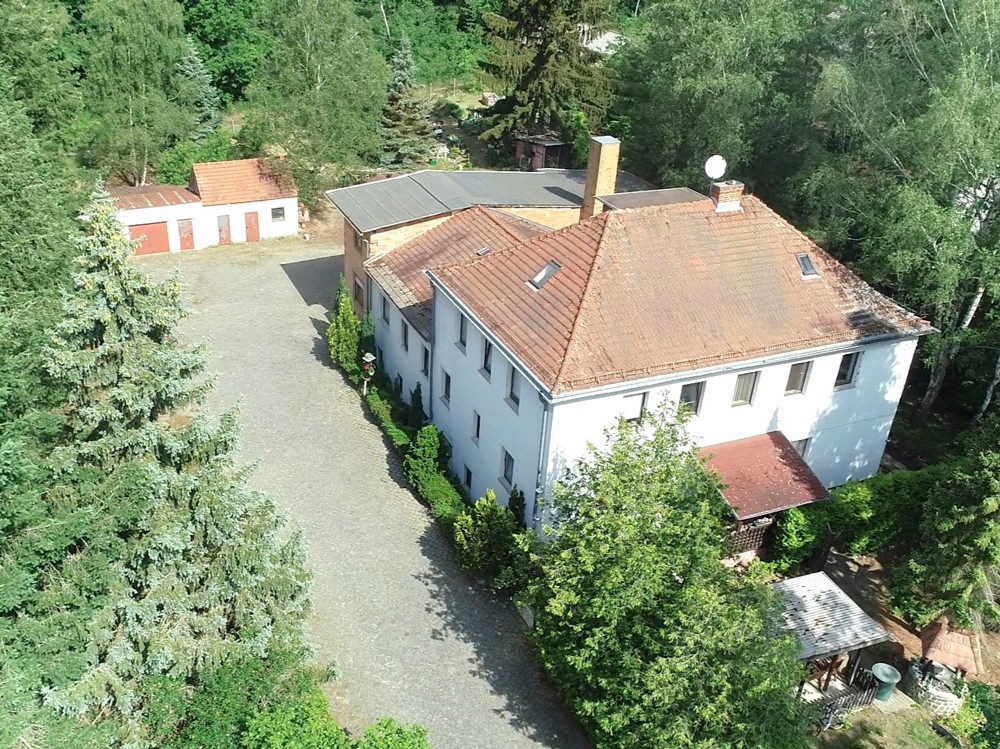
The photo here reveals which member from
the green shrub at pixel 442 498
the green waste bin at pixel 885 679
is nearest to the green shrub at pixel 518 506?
the green shrub at pixel 442 498

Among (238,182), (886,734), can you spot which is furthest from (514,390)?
(238,182)

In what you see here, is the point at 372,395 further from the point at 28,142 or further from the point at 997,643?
the point at 997,643

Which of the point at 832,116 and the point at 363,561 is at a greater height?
the point at 832,116

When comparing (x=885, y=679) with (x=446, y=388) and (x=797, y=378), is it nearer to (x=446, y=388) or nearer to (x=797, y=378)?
(x=797, y=378)

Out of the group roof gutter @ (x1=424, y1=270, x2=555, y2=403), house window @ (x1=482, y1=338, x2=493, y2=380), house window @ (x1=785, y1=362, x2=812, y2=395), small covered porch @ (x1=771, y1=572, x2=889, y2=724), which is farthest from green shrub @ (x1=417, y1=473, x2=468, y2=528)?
house window @ (x1=785, y1=362, x2=812, y2=395)

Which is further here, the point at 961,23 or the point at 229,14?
the point at 229,14

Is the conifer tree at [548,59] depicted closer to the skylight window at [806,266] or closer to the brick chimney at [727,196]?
the brick chimney at [727,196]

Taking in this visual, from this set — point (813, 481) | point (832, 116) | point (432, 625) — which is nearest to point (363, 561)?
point (432, 625)
